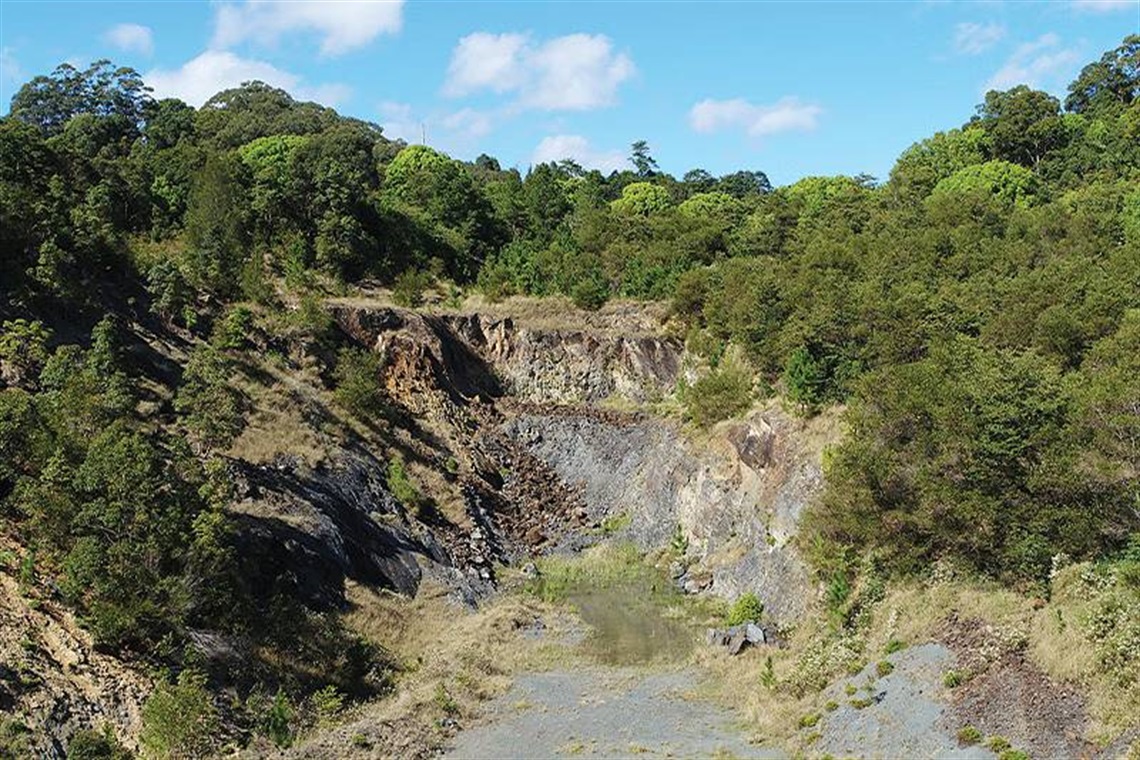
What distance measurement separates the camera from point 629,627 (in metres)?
30.5

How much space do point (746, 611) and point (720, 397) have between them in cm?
1173

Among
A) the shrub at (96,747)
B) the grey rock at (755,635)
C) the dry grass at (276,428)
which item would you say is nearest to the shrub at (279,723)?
the shrub at (96,747)

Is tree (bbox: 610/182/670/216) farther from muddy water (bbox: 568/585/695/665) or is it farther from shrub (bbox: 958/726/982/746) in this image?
shrub (bbox: 958/726/982/746)

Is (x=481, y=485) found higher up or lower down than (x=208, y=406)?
lower down

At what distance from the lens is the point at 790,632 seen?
26.8 metres

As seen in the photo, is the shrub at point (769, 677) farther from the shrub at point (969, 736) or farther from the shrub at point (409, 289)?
the shrub at point (409, 289)

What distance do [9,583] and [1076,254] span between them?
3854 centimetres

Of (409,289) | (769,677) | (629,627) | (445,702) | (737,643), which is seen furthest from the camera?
(409,289)

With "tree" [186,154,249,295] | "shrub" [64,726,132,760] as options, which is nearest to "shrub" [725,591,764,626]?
"shrub" [64,726,132,760]

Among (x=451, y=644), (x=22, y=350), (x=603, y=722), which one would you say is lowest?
(x=603, y=722)

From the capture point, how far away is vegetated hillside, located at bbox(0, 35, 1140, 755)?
21.6 metres

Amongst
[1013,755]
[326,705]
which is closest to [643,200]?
[326,705]

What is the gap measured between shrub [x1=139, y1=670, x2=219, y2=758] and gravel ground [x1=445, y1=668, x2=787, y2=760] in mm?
5397

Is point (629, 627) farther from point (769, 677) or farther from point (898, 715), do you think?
point (898, 715)
